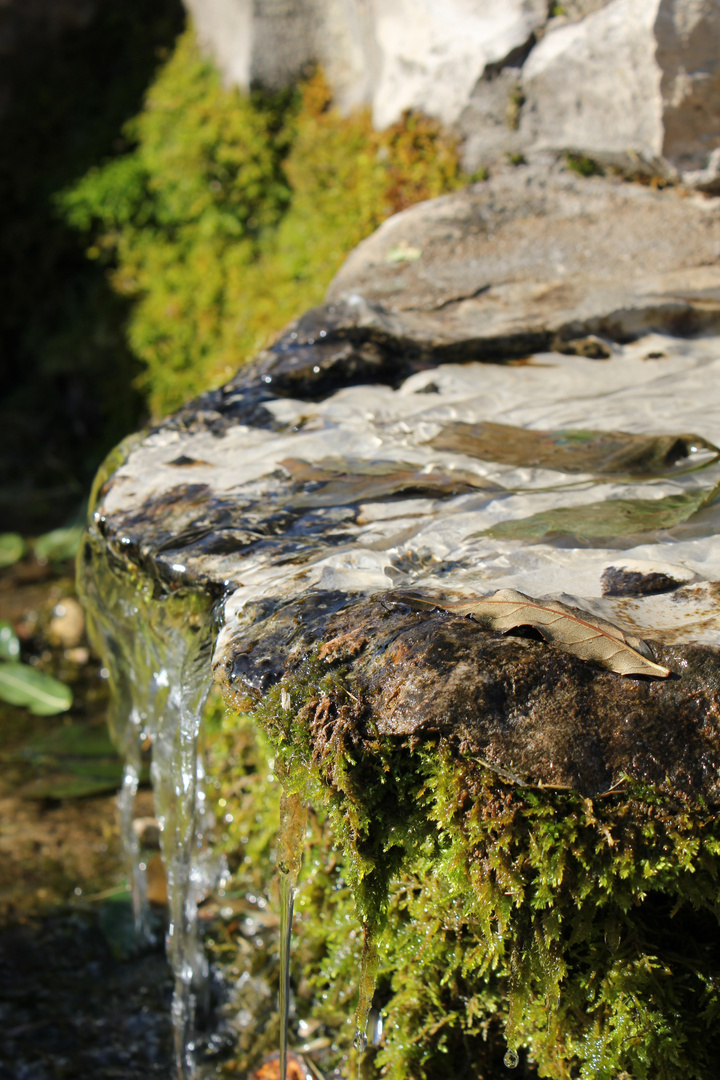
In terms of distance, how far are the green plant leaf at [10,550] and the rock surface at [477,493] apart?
10.9 feet

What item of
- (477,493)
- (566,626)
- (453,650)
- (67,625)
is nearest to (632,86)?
(477,493)

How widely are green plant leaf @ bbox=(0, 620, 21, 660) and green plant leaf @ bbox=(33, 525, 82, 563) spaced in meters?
0.87

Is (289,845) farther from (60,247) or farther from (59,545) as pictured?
(60,247)

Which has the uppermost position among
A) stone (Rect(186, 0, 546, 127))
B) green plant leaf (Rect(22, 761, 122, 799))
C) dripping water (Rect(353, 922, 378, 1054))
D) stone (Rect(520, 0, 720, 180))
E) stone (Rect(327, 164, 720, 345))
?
stone (Rect(186, 0, 546, 127))

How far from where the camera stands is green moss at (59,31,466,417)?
15.8ft

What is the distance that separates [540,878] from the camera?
150 cm

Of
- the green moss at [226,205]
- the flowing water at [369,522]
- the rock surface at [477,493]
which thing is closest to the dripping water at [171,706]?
the flowing water at [369,522]

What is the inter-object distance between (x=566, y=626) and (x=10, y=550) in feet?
16.7

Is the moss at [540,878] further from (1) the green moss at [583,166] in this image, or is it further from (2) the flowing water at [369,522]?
(1) the green moss at [583,166]

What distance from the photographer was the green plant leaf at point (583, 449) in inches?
93.5

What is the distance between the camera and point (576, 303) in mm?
3385

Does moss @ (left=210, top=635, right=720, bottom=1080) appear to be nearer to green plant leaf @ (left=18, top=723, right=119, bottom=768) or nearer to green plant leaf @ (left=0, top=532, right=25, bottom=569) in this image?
green plant leaf @ (left=18, top=723, right=119, bottom=768)

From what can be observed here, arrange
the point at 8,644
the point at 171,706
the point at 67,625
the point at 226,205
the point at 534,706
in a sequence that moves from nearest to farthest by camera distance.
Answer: the point at 534,706
the point at 171,706
the point at 8,644
the point at 67,625
the point at 226,205

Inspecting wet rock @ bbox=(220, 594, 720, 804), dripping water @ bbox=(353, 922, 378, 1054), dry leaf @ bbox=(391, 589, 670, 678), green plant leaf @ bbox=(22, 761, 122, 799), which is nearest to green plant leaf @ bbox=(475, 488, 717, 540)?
dry leaf @ bbox=(391, 589, 670, 678)
